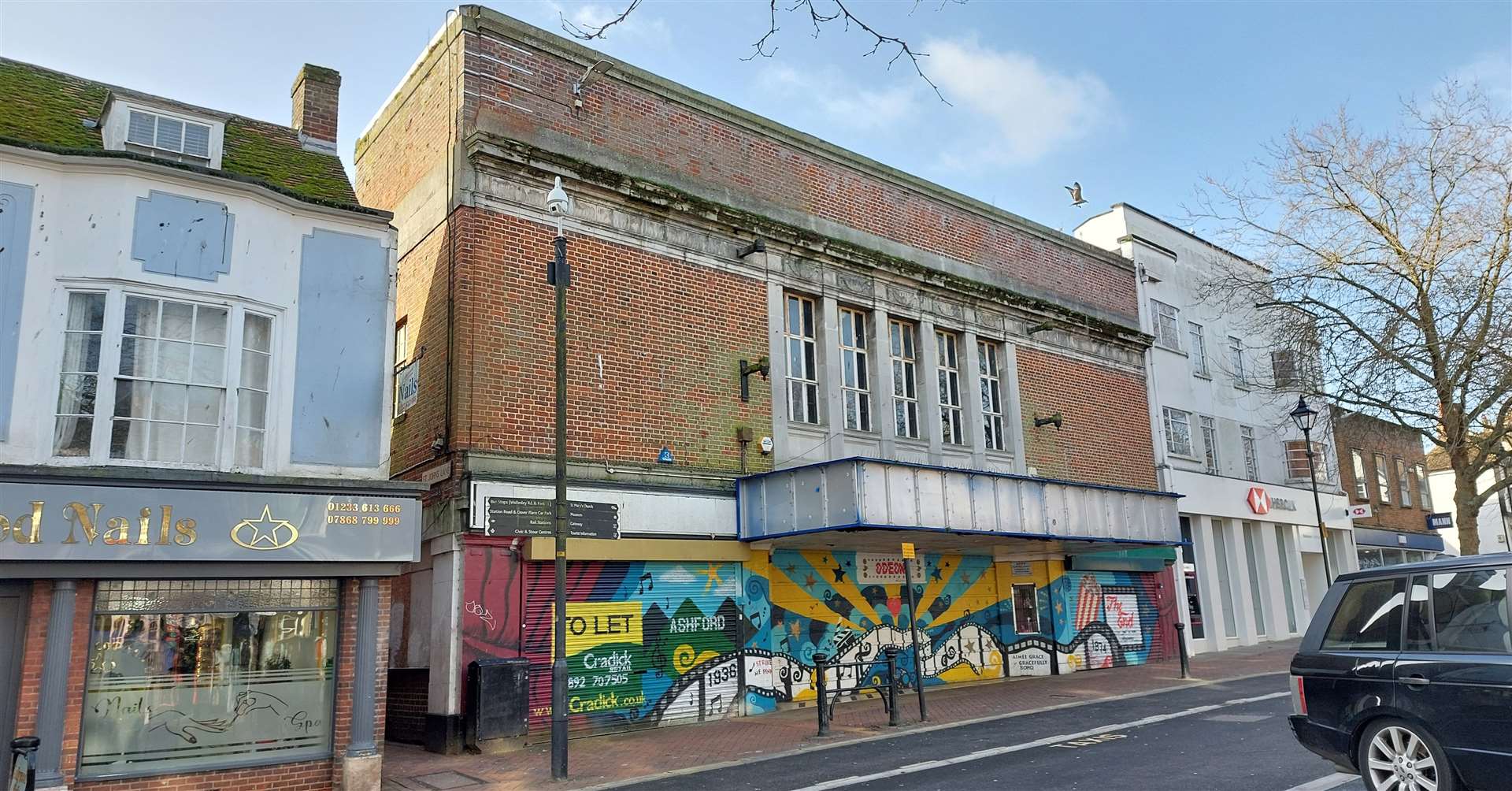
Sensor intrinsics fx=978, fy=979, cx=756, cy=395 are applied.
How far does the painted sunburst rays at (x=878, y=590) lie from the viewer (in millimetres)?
16703

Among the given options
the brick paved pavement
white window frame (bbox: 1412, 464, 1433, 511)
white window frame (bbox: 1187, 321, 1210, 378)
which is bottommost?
the brick paved pavement

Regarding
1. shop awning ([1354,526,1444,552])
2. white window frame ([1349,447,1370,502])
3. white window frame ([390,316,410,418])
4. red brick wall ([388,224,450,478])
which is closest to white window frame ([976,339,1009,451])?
red brick wall ([388,224,450,478])

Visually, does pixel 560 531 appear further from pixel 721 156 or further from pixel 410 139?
pixel 721 156

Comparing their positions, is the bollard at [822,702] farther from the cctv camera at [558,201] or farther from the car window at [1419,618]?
the car window at [1419,618]

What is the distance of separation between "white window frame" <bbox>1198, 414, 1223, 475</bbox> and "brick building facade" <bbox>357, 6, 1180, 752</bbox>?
24.0 feet

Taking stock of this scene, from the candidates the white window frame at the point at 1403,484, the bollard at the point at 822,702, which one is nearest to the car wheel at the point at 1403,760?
the bollard at the point at 822,702

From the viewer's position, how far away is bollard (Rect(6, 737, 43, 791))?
8117mm

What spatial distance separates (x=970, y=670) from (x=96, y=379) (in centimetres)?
1545

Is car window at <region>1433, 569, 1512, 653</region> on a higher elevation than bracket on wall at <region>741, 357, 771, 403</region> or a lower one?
lower

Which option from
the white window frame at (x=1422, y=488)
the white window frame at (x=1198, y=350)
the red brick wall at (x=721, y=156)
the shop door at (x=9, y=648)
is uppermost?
the red brick wall at (x=721, y=156)

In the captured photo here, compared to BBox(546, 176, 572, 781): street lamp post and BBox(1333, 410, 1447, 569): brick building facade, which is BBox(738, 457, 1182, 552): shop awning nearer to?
BBox(546, 176, 572, 781): street lamp post

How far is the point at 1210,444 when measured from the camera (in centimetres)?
2694

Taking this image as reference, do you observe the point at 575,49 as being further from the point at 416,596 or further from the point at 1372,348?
the point at 1372,348

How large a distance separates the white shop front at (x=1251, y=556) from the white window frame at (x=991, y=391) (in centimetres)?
671
